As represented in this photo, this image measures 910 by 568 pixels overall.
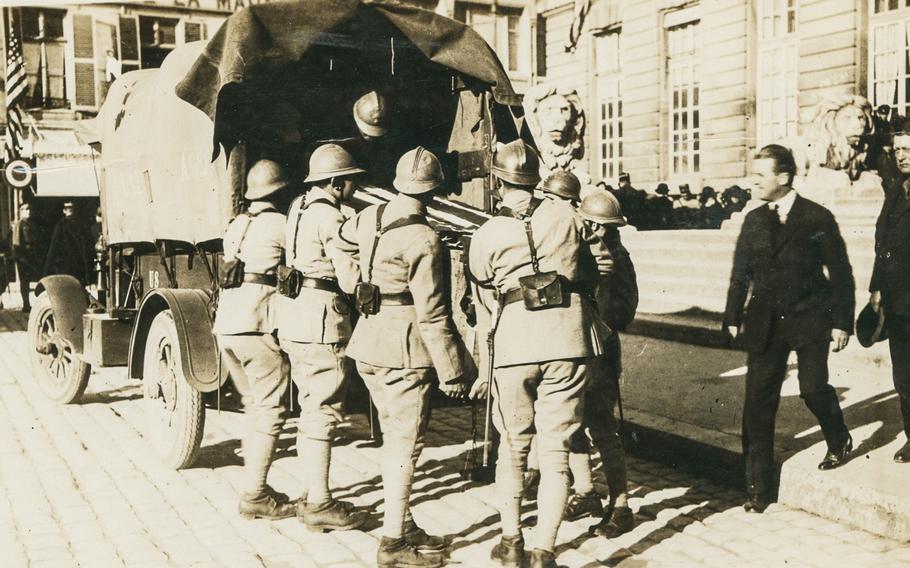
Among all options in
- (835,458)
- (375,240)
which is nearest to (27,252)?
(375,240)

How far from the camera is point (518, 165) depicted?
4547 millimetres

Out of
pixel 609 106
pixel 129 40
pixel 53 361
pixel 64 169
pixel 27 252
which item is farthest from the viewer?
pixel 129 40

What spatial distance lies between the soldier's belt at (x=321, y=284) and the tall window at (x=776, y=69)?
508 inches

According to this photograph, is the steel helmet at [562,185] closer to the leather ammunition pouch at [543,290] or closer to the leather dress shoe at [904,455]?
the leather ammunition pouch at [543,290]

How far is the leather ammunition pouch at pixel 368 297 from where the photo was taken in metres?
4.65

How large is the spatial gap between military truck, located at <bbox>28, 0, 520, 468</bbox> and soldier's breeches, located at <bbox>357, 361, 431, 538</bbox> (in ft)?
3.93

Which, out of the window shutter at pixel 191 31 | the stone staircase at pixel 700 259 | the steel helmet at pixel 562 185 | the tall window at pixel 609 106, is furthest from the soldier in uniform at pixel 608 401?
the window shutter at pixel 191 31

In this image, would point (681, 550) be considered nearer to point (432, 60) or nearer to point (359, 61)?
point (432, 60)

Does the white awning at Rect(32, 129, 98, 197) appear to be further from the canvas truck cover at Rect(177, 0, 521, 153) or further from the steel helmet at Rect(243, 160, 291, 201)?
the steel helmet at Rect(243, 160, 291, 201)

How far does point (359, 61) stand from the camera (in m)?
7.05

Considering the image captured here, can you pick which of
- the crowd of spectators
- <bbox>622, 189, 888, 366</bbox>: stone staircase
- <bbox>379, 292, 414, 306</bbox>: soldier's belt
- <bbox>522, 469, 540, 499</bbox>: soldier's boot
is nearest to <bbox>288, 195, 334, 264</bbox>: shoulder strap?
<bbox>379, 292, 414, 306</bbox>: soldier's belt

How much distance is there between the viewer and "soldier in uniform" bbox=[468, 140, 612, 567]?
4.33m

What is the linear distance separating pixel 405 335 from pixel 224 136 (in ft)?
6.84

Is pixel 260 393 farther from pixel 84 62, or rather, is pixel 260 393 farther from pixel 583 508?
pixel 84 62
